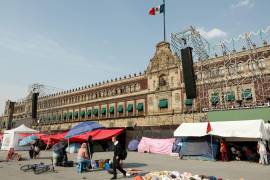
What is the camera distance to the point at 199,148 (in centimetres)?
1756

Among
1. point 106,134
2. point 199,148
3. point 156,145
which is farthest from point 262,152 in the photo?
point 106,134

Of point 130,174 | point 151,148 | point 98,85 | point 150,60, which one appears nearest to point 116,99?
point 98,85

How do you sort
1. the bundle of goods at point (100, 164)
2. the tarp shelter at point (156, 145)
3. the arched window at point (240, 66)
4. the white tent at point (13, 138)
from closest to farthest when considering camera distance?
1. the bundle of goods at point (100, 164)
2. the tarp shelter at point (156, 145)
3. the white tent at point (13, 138)
4. the arched window at point (240, 66)

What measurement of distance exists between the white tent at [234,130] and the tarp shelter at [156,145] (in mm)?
4152

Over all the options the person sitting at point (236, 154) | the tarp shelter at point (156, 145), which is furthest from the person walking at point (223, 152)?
the tarp shelter at point (156, 145)

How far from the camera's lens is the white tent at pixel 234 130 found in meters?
15.5

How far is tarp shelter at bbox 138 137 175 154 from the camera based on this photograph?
22528 millimetres

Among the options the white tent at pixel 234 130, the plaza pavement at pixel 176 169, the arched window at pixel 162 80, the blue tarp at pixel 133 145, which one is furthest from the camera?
the arched window at pixel 162 80

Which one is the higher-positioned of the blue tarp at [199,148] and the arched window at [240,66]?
the arched window at [240,66]

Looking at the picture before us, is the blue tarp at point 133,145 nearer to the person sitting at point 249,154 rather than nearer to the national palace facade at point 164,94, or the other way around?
the national palace facade at point 164,94

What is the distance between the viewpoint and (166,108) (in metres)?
38.4

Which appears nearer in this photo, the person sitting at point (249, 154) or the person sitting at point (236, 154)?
the person sitting at point (249, 154)

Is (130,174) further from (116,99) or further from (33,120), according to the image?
(33,120)

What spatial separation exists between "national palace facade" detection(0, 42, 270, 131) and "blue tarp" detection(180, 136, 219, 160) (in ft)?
29.9
